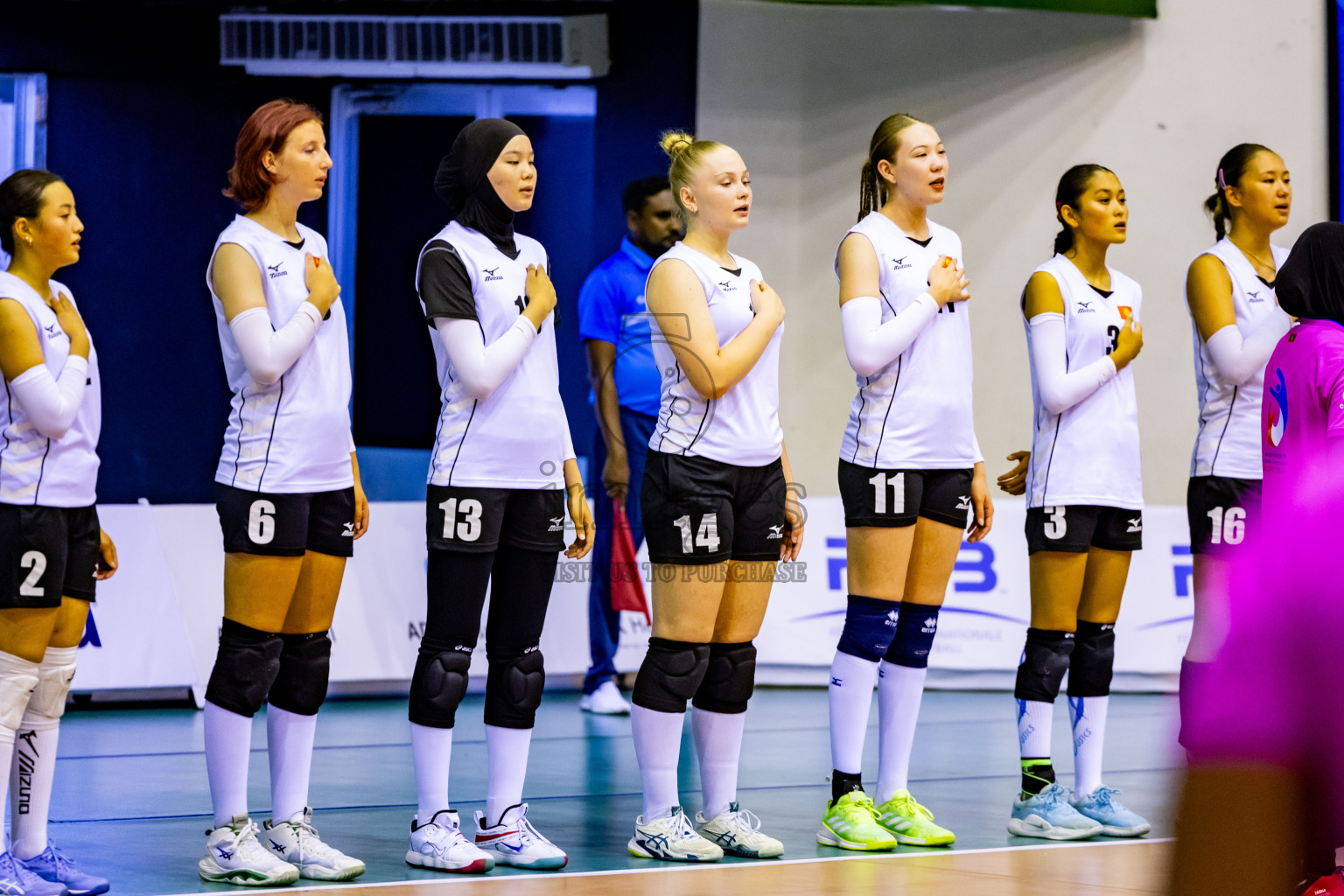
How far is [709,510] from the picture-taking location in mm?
4246

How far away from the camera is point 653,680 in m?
4.29

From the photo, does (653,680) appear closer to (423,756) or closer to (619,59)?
(423,756)

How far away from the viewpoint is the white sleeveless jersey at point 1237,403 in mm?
5141

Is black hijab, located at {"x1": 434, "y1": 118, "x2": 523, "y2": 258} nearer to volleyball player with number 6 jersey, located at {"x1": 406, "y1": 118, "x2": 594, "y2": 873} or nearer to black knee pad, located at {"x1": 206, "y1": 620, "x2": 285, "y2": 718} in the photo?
volleyball player with number 6 jersey, located at {"x1": 406, "y1": 118, "x2": 594, "y2": 873}

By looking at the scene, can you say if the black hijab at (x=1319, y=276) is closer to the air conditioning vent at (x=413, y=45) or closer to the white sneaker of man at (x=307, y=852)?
the white sneaker of man at (x=307, y=852)

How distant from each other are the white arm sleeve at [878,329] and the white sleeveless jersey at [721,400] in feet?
0.82

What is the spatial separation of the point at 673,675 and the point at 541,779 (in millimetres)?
1641

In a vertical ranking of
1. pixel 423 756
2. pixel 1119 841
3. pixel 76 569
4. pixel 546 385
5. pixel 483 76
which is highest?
pixel 483 76

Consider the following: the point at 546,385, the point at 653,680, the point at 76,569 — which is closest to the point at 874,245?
the point at 546,385

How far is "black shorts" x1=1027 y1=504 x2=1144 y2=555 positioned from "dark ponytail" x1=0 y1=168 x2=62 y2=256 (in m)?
2.89

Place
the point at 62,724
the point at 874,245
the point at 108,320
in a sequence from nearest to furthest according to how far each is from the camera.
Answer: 1. the point at 874,245
2. the point at 62,724
3. the point at 108,320

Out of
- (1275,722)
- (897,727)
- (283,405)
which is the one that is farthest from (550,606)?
(1275,722)

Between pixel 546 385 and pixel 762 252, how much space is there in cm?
665

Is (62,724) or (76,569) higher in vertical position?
(76,569)
